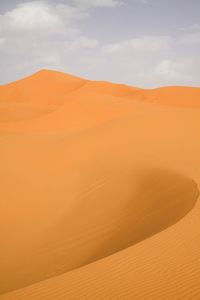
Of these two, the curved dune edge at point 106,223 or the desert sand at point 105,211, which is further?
the curved dune edge at point 106,223

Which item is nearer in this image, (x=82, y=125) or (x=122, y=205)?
(x=122, y=205)

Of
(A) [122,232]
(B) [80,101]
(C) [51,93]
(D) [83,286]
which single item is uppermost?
(D) [83,286]

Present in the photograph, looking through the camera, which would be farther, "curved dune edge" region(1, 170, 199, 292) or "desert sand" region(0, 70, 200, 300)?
"curved dune edge" region(1, 170, 199, 292)

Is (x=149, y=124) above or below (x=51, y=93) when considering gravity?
above

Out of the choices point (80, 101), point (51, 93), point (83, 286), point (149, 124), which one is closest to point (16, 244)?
point (83, 286)

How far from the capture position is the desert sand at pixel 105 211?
421cm

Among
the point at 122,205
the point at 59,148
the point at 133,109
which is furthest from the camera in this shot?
the point at 133,109

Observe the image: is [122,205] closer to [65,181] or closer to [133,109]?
[65,181]

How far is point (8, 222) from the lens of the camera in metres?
9.02

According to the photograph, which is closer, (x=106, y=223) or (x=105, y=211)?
(x=106, y=223)

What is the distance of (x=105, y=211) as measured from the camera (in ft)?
28.5

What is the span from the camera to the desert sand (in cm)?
421

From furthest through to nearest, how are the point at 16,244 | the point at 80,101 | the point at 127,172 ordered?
the point at 80,101 < the point at 127,172 < the point at 16,244

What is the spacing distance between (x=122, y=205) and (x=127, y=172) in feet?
7.44
